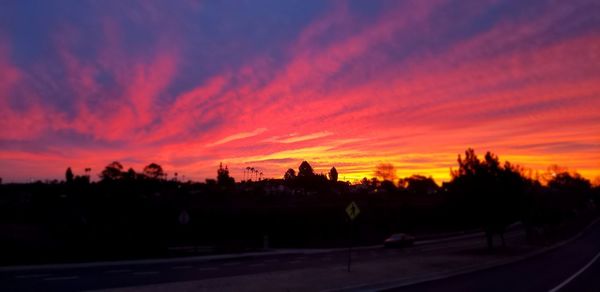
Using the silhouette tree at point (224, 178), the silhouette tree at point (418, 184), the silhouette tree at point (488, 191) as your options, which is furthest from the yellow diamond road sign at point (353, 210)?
the silhouette tree at point (418, 184)

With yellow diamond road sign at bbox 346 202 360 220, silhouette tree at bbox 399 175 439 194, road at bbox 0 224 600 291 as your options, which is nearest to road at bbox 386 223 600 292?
road at bbox 0 224 600 291

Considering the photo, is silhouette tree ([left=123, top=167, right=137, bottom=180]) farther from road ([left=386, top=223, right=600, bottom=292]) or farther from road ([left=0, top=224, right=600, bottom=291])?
road ([left=386, top=223, right=600, bottom=292])

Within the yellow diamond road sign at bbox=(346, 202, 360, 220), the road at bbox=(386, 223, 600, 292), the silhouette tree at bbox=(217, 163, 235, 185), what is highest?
the silhouette tree at bbox=(217, 163, 235, 185)

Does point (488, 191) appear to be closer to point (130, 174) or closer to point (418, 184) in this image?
point (130, 174)

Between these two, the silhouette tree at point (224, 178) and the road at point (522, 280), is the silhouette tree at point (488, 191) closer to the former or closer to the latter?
the road at point (522, 280)

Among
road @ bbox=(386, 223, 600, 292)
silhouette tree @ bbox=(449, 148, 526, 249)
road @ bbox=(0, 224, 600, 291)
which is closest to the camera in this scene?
road @ bbox=(0, 224, 600, 291)

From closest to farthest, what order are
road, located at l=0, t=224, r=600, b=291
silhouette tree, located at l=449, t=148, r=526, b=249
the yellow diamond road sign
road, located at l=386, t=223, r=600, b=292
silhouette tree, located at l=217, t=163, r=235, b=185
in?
road, located at l=0, t=224, r=600, b=291 < road, located at l=386, t=223, r=600, b=292 < the yellow diamond road sign < silhouette tree, located at l=449, t=148, r=526, b=249 < silhouette tree, located at l=217, t=163, r=235, b=185

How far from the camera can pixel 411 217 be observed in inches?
2753

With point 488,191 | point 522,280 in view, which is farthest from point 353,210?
point 488,191

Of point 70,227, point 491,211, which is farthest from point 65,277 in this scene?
point 491,211

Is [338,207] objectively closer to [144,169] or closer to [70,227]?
[70,227]

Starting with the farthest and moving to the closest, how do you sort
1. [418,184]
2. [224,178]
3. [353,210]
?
[418,184], [224,178], [353,210]

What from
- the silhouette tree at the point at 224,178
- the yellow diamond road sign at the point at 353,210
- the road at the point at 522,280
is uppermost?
the silhouette tree at the point at 224,178

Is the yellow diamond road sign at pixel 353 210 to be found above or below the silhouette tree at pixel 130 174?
below
